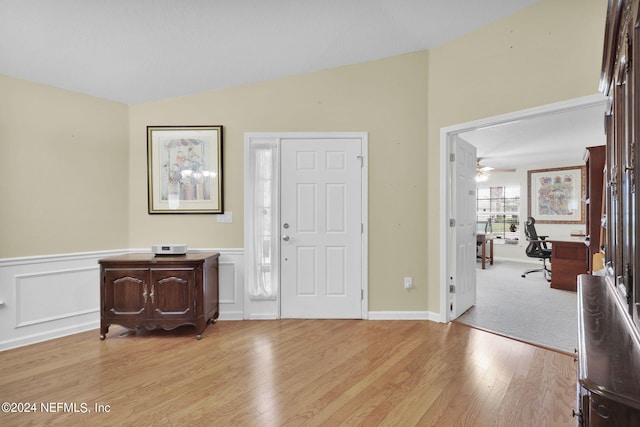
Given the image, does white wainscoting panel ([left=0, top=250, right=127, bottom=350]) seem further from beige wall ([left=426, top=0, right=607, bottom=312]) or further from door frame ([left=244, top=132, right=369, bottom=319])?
beige wall ([left=426, top=0, right=607, bottom=312])

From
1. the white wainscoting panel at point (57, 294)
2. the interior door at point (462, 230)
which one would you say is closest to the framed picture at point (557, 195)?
the interior door at point (462, 230)

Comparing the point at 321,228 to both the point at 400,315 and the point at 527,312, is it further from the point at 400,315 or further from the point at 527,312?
the point at 527,312

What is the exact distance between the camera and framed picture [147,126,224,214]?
129 inches

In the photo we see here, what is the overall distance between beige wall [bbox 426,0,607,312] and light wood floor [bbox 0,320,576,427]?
93 cm

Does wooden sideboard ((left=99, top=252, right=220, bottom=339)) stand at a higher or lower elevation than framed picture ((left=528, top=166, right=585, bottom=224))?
lower

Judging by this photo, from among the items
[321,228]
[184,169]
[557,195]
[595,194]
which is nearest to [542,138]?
[595,194]

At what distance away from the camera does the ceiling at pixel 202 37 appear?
7.20 ft

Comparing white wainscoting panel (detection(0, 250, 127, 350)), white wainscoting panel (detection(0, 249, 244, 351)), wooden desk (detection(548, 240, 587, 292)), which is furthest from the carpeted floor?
white wainscoting panel (detection(0, 250, 127, 350))

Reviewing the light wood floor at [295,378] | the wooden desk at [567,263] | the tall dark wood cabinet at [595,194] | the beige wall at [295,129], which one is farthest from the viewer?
the wooden desk at [567,263]

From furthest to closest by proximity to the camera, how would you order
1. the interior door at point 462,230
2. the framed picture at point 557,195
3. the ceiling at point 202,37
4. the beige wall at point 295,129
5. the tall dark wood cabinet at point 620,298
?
the framed picture at point 557,195 → the interior door at point 462,230 → the beige wall at point 295,129 → the ceiling at point 202,37 → the tall dark wood cabinet at point 620,298

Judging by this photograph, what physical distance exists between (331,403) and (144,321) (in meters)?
1.95

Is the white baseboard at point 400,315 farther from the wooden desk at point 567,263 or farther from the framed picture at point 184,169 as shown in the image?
the wooden desk at point 567,263

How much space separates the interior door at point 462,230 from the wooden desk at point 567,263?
1975mm

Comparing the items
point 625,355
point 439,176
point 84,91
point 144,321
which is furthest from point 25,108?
point 625,355
